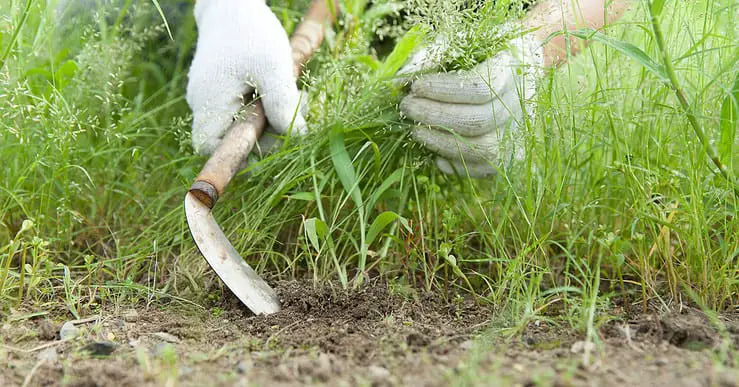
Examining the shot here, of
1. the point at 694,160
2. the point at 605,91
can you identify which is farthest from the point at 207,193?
the point at 694,160

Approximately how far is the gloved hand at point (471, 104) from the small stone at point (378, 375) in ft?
2.08

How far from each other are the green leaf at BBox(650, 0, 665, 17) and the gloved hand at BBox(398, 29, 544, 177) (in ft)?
0.98

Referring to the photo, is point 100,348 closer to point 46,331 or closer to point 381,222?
point 46,331

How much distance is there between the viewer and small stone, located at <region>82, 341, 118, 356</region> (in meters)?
1.22

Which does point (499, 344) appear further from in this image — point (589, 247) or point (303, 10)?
point (303, 10)

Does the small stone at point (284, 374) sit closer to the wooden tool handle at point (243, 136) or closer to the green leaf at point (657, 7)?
the wooden tool handle at point (243, 136)

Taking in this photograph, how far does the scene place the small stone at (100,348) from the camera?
1221 mm

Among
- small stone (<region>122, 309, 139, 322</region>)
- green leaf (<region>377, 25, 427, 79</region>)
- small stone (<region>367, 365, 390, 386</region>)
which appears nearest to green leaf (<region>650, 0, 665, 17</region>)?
green leaf (<region>377, 25, 427, 79</region>)

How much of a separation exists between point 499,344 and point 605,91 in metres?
0.61

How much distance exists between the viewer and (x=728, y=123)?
1344mm

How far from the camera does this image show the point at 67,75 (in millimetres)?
1879

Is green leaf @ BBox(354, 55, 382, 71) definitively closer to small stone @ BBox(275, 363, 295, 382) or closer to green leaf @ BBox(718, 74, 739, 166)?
green leaf @ BBox(718, 74, 739, 166)

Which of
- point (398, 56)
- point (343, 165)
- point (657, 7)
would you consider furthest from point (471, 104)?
point (657, 7)

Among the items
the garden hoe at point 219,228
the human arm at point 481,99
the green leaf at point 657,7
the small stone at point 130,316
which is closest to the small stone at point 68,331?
the small stone at point 130,316
